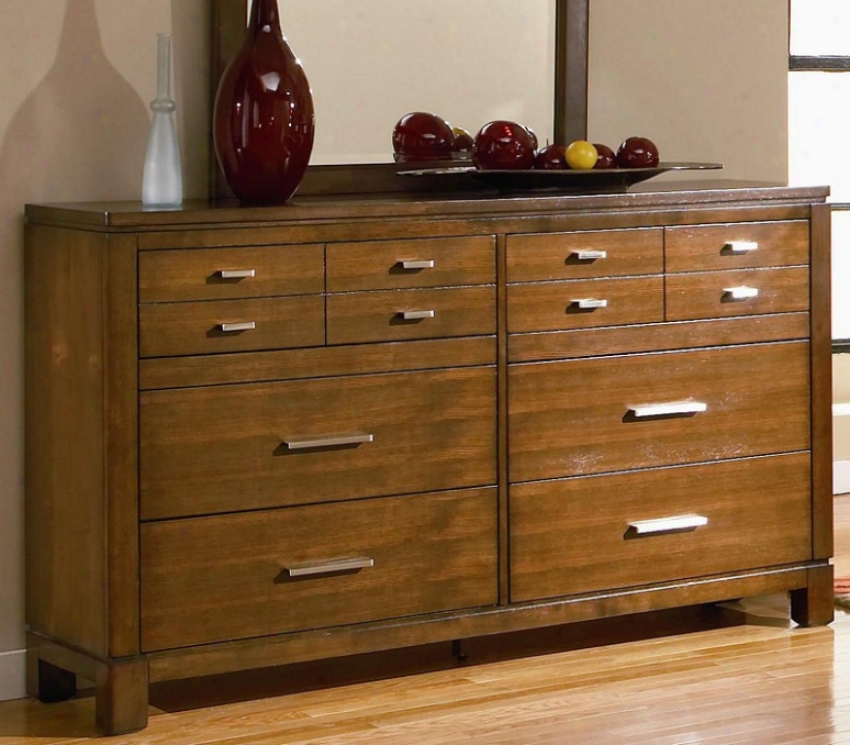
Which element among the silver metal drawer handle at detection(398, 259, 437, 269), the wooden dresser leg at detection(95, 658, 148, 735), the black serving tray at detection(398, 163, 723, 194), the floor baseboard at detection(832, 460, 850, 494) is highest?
the black serving tray at detection(398, 163, 723, 194)

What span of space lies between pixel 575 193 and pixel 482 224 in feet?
0.96

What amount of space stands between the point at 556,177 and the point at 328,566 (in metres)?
0.91

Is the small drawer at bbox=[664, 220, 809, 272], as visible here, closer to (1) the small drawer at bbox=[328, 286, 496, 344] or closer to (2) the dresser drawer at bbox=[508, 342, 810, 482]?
(2) the dresser drawer at bbox=[508, 342, 810, 482]

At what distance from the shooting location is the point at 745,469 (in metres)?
3.27

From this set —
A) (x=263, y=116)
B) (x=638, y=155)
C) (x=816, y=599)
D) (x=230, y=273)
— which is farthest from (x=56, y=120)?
(x=816, y=599)

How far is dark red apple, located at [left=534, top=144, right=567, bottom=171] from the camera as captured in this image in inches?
126

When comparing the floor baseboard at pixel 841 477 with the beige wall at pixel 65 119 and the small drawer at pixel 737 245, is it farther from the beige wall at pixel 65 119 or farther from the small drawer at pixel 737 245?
the beige wall at pixel 65 119

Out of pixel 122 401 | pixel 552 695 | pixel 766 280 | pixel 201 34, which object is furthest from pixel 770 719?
pixel 201 34

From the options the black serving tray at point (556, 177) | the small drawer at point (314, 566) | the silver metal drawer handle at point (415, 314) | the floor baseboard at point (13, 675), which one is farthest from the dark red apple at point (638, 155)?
the floor baseboard at point (13, 675)

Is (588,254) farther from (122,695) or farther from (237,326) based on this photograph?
(122,695)

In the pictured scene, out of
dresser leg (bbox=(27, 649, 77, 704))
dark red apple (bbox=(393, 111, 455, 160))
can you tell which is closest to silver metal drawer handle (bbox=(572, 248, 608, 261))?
dark red apple (bbox=(393, 111, 455, 160))

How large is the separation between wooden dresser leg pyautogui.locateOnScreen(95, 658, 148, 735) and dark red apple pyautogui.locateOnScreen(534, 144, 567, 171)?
1248mm

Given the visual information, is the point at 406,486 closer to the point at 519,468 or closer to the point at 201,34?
the point at 519,468

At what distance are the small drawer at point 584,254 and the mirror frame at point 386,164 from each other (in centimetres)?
42
